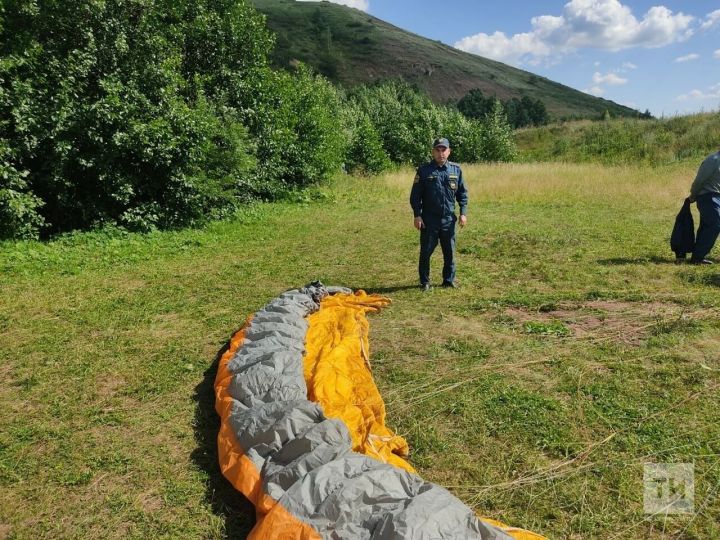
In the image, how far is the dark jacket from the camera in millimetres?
7434

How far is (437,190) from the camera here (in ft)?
20.5

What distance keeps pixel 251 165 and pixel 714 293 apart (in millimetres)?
10255

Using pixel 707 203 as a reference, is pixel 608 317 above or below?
below

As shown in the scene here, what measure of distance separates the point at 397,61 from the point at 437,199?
108m

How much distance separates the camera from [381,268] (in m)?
7.99

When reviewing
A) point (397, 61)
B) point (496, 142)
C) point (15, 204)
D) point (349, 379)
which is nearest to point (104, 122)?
point (15, 204)

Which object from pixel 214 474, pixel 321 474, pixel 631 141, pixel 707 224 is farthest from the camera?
pixel 631 141

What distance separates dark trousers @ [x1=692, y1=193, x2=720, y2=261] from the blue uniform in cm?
371

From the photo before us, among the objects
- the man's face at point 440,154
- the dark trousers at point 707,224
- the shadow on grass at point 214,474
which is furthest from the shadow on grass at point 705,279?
the shadow on grass at point 214,474

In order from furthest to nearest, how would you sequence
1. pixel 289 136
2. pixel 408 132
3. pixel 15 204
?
pixel 408 132 → pixel 289 136 → pixel 15 204

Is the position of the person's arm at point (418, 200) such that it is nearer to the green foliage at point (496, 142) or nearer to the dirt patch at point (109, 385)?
the dirt patch at point (109, 385)

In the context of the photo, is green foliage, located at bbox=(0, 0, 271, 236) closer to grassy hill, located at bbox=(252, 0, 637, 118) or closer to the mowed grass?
the mowed grass

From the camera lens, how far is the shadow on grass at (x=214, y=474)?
2741 mm

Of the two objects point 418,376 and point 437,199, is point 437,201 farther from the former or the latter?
point 418,376
